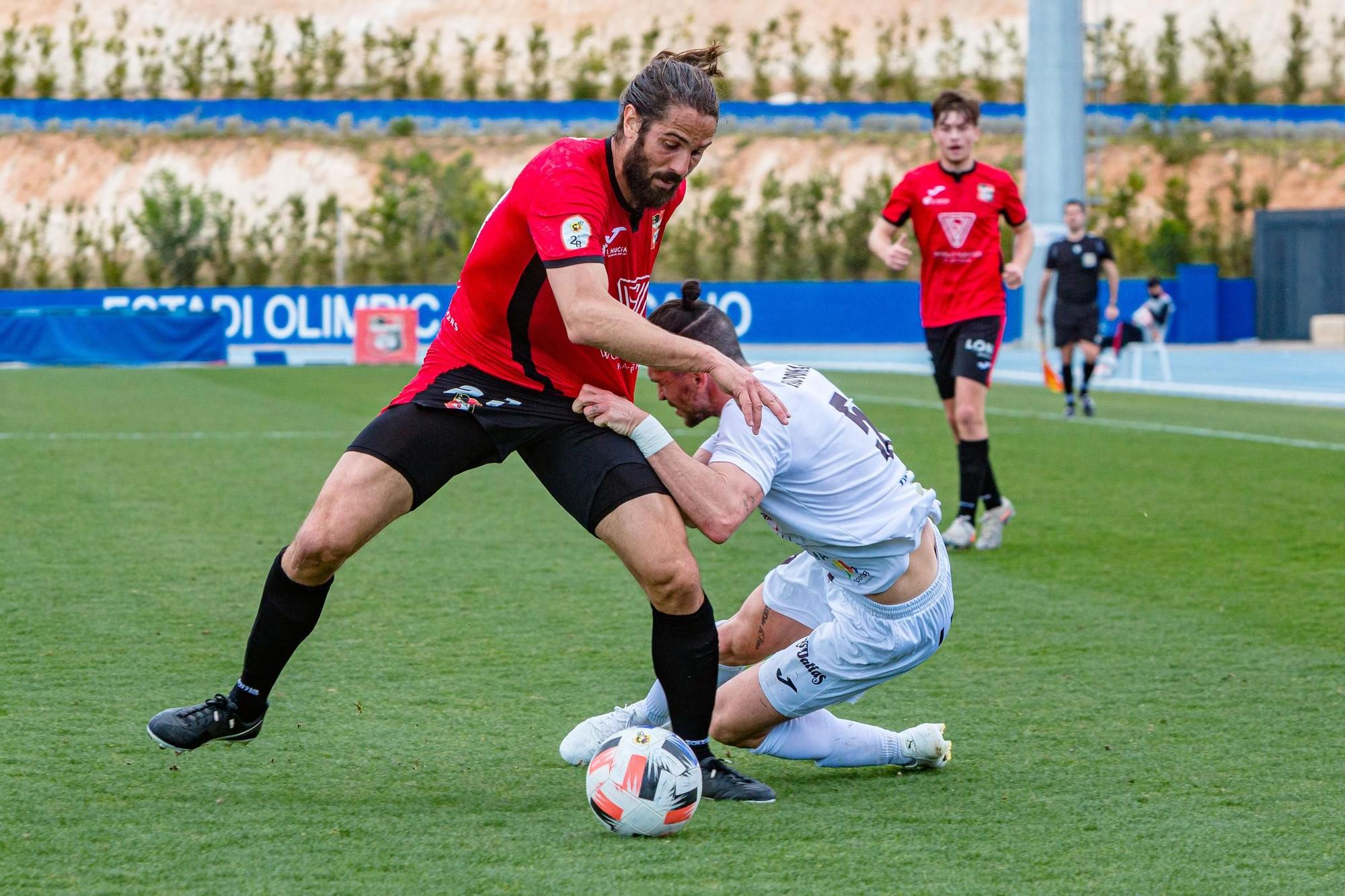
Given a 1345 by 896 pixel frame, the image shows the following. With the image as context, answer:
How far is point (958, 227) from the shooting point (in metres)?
8.55

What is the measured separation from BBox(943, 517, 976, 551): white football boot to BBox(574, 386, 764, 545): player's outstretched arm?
14.5 feet

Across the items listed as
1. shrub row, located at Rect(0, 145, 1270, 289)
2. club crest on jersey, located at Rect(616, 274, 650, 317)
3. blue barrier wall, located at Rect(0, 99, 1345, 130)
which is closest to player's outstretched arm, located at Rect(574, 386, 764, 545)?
club crest on jersey, located at Rect(616, 274, 650, 317)

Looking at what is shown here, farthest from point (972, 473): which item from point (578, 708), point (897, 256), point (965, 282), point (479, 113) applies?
point (479, 113)

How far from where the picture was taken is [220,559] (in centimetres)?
787

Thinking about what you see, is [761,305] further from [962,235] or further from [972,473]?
[972,473]

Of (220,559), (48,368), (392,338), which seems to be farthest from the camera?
(392,338)

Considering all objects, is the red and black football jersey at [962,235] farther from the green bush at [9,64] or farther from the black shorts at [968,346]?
the green bush at [9,64]

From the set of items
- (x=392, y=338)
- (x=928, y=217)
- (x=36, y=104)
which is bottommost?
(x=392, y=338)

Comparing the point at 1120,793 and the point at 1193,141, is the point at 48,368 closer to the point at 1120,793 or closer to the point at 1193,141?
the point at 1120,793

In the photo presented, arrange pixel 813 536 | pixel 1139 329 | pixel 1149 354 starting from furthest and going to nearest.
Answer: pixel 1149 354, pixel 1139 329, pixel 813 536

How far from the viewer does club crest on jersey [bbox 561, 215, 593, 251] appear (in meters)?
3.88

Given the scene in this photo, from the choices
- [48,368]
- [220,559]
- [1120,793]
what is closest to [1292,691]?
[1120,793]

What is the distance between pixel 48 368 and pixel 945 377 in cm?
1901

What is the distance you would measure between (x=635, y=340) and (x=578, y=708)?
1.64 m
